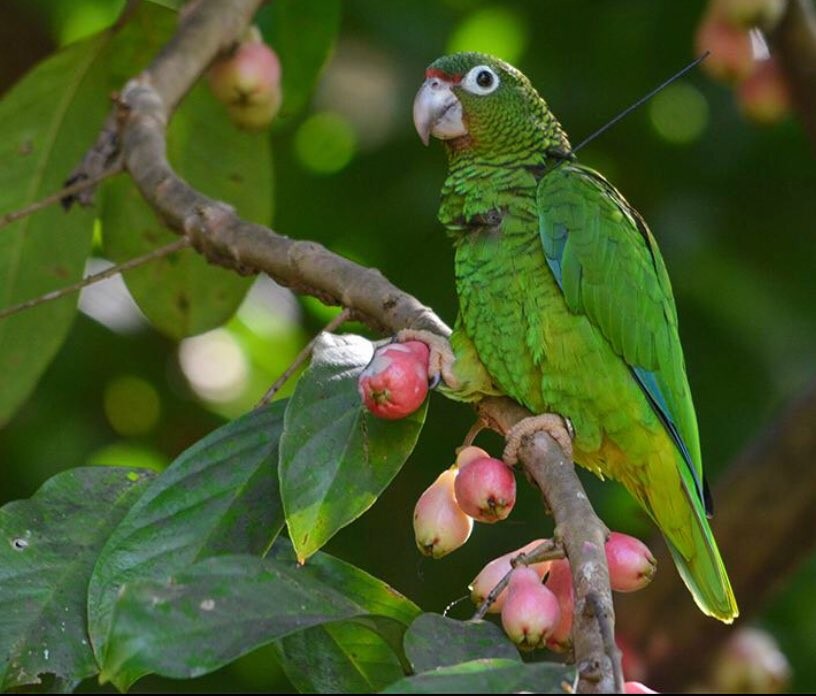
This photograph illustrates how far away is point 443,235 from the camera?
306cm

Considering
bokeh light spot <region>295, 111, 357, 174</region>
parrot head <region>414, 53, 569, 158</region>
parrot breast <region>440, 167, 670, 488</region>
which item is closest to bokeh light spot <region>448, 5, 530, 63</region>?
bokeh light spot <region>295, 111, 357, 174</region>

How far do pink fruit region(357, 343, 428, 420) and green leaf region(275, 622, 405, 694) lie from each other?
23cm

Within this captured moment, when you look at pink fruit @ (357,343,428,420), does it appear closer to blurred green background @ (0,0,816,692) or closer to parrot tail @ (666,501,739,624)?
parrot tail @ (666,501,739,624)

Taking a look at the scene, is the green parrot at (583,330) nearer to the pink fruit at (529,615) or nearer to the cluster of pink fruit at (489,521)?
the cluster of pink fruit at (489,521)

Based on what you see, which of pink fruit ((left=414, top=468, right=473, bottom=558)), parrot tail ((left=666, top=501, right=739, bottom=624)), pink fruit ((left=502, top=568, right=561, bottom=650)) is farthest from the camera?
parrot tail ((left=666, top=501, right=739, bottom=624))

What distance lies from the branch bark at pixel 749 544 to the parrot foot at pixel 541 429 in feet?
2.83

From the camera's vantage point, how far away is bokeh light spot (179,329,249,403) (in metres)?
3.21

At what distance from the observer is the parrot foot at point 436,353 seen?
1.60 m

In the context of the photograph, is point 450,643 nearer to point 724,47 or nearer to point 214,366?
point 724,47

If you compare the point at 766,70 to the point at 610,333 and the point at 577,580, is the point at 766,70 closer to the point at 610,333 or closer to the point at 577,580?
the point at 610,333

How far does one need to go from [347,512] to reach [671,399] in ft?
2.24

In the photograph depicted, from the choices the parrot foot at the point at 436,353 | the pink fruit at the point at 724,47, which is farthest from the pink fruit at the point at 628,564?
the pink fruit at the point at 724,47

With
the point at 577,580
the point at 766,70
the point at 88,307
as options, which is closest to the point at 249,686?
the point at 88,307

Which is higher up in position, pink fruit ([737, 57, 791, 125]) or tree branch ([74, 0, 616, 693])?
pink fruit ([737, 57, 791, 125])
